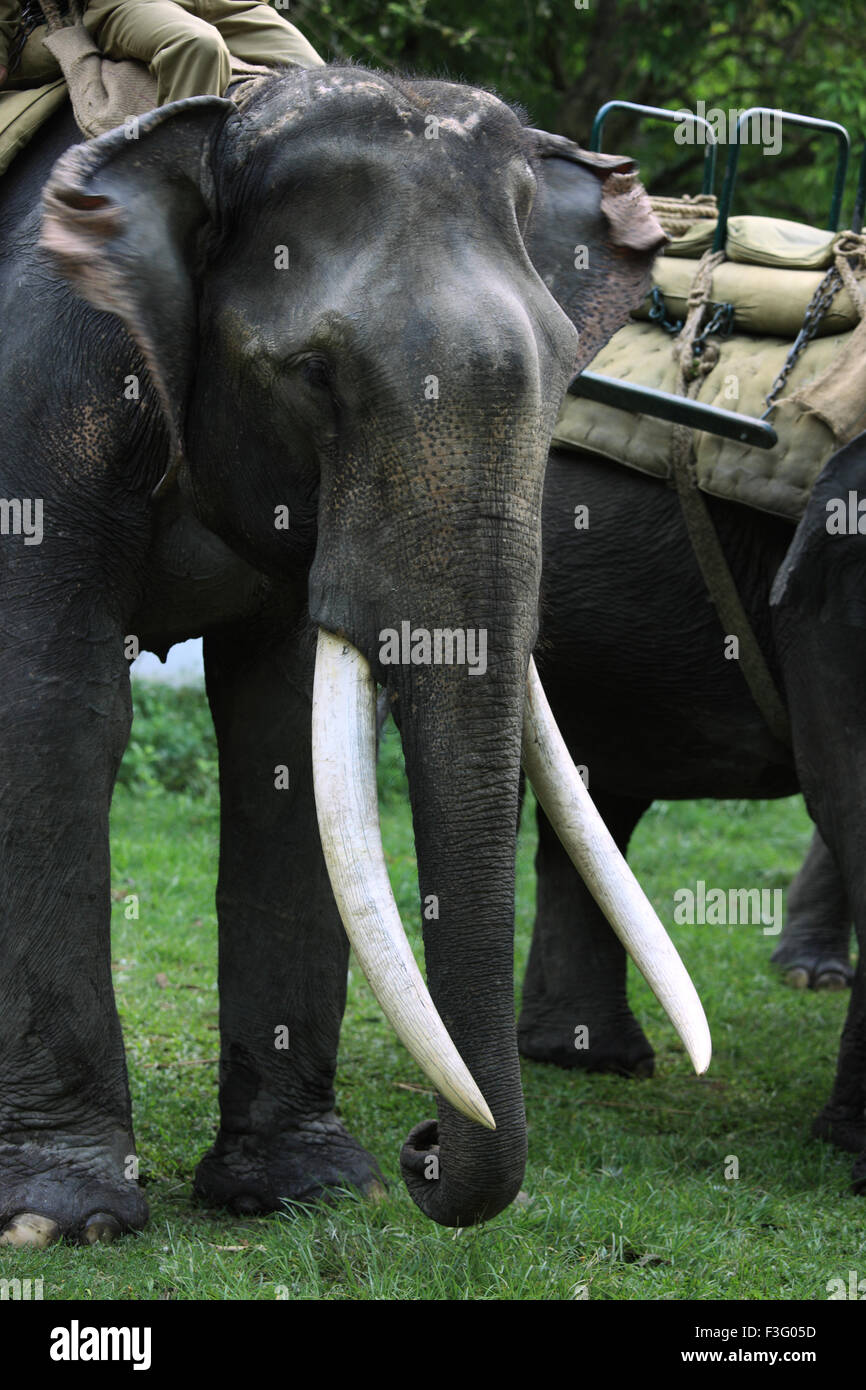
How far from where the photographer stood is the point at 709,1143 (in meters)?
5.03


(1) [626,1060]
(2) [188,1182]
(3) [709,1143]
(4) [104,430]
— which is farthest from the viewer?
(1) [626,1060]

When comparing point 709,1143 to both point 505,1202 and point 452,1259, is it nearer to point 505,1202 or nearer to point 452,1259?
point 452,1259

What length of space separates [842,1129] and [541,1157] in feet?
2.70

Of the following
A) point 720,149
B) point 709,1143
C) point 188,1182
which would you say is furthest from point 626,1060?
point 720,149

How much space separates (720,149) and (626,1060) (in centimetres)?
769

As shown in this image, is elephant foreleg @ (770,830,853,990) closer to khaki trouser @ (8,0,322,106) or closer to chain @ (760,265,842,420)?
chain @ (760,265,842,420)

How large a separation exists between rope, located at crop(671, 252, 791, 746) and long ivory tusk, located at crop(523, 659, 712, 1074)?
172 centimetres

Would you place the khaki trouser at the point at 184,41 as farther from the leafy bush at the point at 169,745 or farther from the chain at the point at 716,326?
the leafy bush at the point at 169,745

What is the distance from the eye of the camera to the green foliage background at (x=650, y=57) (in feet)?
33.5

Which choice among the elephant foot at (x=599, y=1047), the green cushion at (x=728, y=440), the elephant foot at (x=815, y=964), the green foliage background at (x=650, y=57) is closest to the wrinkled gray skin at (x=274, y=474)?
the green cushion at (x=728, y=440)

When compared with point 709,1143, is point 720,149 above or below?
above

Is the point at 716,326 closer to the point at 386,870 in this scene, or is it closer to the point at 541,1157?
the point at 541,1157

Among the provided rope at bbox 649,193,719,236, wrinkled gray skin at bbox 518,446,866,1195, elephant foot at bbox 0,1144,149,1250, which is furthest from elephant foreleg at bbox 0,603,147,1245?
rope at bbox 649,193,719,236

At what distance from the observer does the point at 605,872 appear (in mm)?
3430
